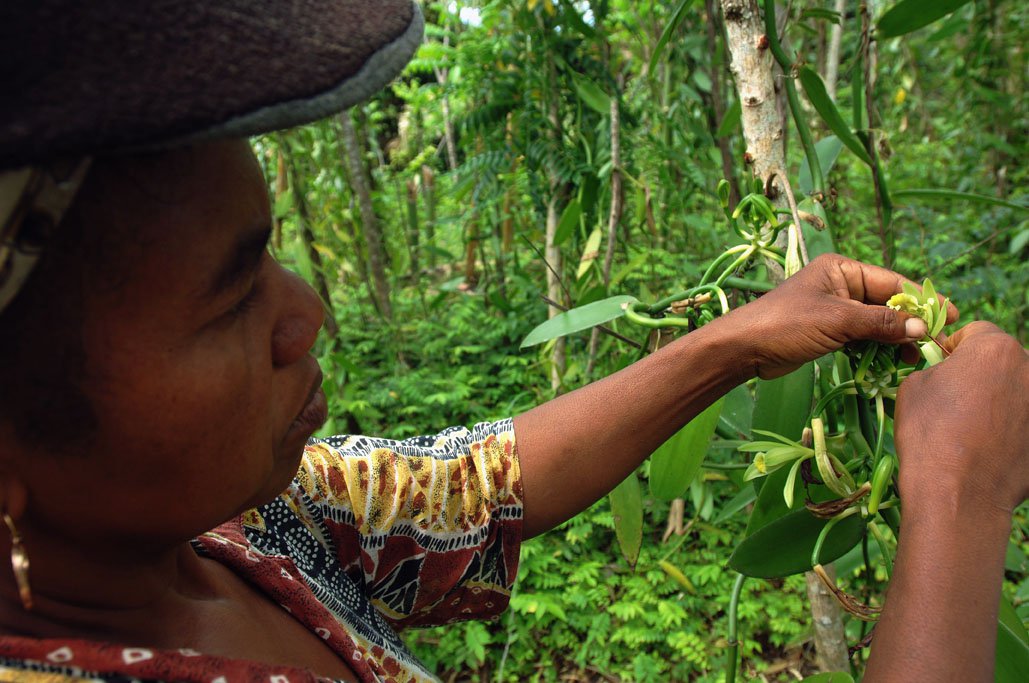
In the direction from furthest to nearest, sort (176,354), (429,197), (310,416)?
1. (429,197)
2. (310,416)
3. (176,354)

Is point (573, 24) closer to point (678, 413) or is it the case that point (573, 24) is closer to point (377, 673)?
point (678, 413)

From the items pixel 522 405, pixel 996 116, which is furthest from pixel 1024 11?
pixel 522 405

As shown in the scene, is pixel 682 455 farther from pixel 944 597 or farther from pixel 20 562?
pixel 20 562

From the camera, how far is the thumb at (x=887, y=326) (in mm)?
541

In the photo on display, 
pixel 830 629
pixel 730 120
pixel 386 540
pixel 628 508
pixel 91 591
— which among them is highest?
pixel 730 120

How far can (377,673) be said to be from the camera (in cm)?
60

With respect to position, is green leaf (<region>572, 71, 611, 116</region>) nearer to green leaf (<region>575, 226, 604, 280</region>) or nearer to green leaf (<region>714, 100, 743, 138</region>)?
green leaf (<region>575, 226, 604, 280</region>)

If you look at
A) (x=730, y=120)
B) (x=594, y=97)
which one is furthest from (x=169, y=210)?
(x=594, y=97)

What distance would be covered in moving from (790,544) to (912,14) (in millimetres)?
488

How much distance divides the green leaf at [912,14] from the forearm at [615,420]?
339 millimetres

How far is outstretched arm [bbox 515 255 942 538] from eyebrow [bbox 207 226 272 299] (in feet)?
1.19

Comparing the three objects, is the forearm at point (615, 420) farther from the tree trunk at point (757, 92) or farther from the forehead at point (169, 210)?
the forehead at point (169, 210)

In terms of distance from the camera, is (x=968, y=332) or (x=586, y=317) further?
(x=586, y=317)

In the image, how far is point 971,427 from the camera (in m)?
0.46
